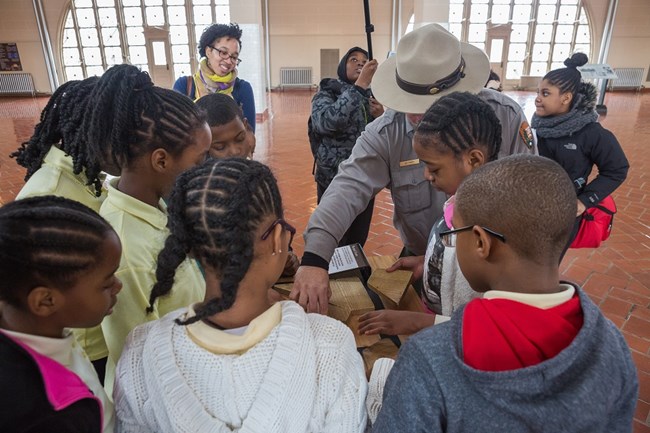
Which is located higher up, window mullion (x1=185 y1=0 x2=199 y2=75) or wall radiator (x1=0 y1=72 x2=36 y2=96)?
window mullion (x1=185 y1=0 x2=199 y2=75)

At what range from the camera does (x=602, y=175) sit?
243cm

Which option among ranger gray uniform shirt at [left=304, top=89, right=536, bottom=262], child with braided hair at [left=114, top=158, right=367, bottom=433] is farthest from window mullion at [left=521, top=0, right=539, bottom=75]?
child with braided hair at [left=114, top=158, right=367, bottom=433]

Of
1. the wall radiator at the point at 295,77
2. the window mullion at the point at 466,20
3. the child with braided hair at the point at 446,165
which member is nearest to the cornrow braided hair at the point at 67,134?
the child with braided hair at the point at 446,165

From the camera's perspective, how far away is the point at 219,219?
34.3 inches

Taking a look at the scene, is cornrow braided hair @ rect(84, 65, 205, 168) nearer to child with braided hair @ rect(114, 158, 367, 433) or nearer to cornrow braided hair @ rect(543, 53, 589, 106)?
child with braided hair @ rect(114, 158, 367, 433)

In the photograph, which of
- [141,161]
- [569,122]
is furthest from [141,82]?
[569,122]

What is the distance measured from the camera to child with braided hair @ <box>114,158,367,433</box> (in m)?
0.84

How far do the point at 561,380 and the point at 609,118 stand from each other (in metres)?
10.8

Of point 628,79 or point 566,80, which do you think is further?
point 628,79

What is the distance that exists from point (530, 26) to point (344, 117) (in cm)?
1534

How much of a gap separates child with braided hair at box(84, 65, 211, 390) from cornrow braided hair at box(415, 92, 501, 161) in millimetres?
719

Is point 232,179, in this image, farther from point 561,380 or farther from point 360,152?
point 360,152

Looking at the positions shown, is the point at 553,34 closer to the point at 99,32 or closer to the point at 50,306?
the point at 99,32

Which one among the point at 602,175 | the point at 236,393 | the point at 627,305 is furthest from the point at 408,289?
the point at 627,305
